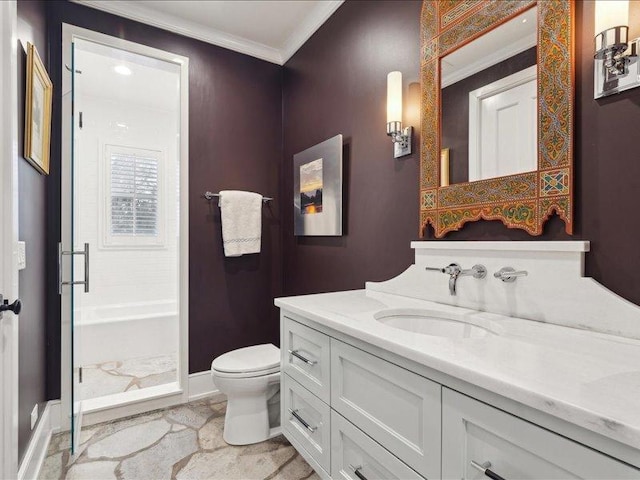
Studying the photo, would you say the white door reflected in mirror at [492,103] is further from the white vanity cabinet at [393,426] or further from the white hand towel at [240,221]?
the white hand towel at [240,221]

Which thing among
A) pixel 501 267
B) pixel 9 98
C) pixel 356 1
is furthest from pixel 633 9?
pixel 9 98

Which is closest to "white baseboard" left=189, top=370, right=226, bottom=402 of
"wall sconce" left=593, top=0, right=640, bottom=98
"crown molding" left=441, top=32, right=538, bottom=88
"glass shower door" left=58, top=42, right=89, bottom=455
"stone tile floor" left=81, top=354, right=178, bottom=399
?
"stone tile floor" left=81, top=354, right=178, bottom=399

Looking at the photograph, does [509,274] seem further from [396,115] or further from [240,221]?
[240,221]

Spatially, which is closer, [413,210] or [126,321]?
[413,210]

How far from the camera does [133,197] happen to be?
3.82 meters

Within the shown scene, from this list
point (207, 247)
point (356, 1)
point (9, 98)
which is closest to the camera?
point (9, 98)

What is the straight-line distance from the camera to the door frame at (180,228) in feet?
6.74

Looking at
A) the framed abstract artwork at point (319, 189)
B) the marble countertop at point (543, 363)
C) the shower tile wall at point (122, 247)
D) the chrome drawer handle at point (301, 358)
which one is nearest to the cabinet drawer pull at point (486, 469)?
the marble countertop at point (543, 363)

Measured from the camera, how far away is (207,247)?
2.58 metres

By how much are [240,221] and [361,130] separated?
112 centimetres

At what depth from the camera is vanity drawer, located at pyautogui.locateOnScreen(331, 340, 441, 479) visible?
87 centimetres

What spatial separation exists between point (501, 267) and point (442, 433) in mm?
688

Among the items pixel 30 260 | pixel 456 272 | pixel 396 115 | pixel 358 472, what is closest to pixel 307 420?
pixel 358 472

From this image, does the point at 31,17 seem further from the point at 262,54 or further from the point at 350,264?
the point at 350,264
